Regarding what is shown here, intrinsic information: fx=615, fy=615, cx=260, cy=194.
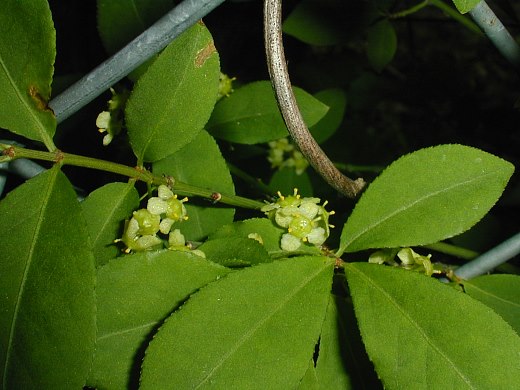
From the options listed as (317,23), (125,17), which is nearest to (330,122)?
(317,23)

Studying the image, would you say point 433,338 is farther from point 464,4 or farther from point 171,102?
point 171,102

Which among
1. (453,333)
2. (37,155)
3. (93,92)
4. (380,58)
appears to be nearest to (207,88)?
(93,92)

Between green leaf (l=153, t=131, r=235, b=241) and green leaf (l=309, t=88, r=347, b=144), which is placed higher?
green leaf (l=153, t=131, r=235, b=241)

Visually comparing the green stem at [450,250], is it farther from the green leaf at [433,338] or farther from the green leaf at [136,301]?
the green leaf at [136,301]

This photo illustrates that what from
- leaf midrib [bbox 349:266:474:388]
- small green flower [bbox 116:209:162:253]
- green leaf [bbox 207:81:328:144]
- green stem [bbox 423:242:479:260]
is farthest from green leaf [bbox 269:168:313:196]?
leaf midrib [bbox 349:266:474:388]

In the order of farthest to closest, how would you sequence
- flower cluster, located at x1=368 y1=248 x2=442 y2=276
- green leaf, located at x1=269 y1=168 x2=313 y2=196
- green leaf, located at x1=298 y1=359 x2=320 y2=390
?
green leaf, located at x1=269 y1=168 x2=313 y2=196, flower cluster, located at x1=368 y1=248 x2=442 y2=276, green leaf, located at x1=298 y1=359 x2=320 y2=390

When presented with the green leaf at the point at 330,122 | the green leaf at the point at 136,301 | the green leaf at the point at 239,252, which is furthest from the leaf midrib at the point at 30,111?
the green leaf at the point at 330,122

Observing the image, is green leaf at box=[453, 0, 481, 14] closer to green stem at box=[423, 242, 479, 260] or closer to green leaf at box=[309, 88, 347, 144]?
green stem at box=[423, 242, 479, 260]
